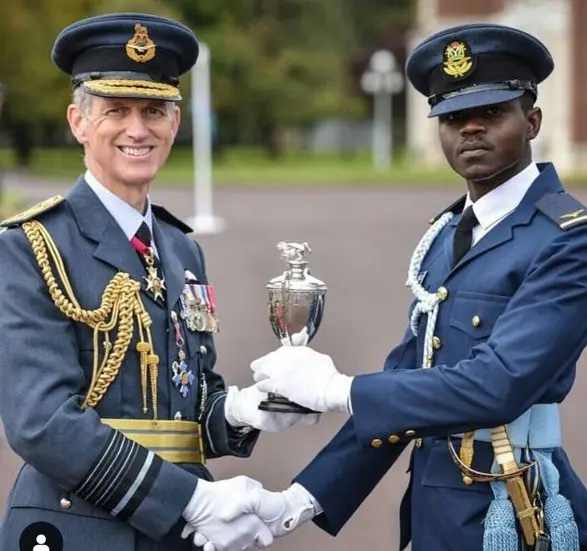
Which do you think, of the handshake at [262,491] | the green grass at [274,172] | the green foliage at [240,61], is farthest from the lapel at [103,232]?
the green foliage at [240,61]

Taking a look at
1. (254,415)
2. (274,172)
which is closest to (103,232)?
(254,415)

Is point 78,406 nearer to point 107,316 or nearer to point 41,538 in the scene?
point 107,316

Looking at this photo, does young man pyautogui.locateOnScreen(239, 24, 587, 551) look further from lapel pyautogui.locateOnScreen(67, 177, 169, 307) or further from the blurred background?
the blurred background

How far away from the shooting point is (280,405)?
2887mm

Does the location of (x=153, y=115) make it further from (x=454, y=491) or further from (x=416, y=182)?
(x=416, y=182)

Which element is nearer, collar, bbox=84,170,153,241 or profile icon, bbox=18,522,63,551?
profile icon, bbox=18,522,63,551

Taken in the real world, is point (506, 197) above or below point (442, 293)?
above

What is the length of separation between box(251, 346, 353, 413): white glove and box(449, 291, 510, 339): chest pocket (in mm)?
297

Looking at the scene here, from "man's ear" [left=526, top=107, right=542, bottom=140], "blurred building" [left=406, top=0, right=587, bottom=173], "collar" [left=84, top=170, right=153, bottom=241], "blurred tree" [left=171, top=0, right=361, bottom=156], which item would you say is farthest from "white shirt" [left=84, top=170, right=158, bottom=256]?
"blurred tree" [left=171, top=0, right=361, bottom=156]

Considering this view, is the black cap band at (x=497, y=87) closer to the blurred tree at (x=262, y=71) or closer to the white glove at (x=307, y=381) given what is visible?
the white glove at (x=307, y=381)

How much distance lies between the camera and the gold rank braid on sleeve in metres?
2.74

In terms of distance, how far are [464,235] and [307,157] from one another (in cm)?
5248

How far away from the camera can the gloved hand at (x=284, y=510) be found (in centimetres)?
283

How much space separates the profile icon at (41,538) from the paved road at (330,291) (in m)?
1.14
